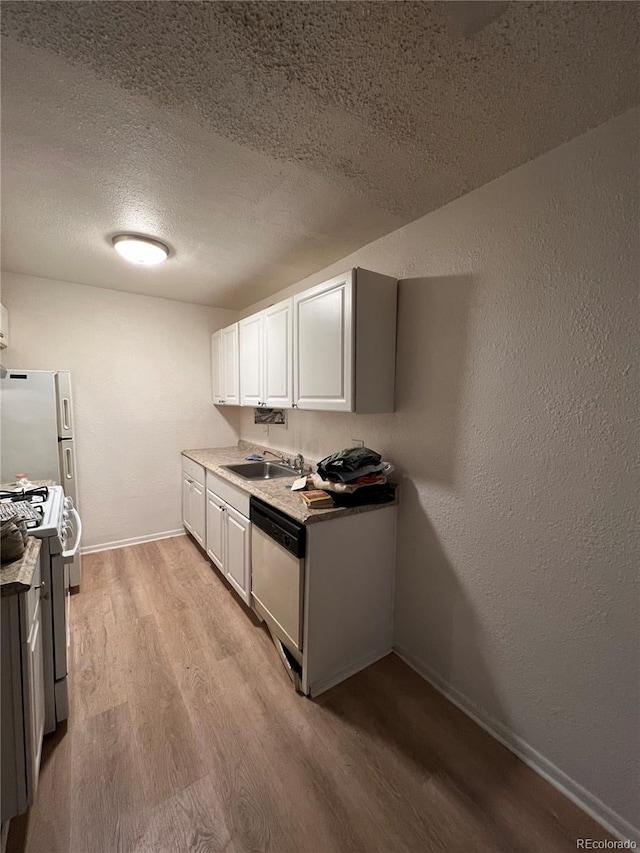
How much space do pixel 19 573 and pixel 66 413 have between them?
6.01 ft

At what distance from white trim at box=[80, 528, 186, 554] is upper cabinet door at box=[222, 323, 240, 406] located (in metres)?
1.49

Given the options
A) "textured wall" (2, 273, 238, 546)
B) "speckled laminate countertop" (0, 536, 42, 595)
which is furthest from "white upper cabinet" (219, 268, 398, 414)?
"speckled laminate countertop" (0, 536, 42, 595)

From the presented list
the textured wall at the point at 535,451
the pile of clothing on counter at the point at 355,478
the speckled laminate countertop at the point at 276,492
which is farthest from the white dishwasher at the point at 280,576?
the textured wall at the point at 535,451

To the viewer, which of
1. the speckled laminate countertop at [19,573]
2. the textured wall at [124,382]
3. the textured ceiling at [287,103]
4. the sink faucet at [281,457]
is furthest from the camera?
the sink faucet at [281,457]

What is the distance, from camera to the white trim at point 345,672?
172 centimetres

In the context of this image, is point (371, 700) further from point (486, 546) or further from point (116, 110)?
point (116, 110)

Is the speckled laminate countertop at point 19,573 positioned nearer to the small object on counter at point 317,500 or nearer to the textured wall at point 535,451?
the small object on counter at point 317,500

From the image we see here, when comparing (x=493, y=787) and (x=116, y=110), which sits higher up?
(x=116, y=110)

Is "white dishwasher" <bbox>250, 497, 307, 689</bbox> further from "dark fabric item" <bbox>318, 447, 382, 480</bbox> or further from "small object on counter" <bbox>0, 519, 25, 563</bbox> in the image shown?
"small object on counter" <bbox>0, 519, 25, 563</bbox>

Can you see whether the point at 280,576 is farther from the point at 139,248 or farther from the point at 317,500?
the point at 139,248

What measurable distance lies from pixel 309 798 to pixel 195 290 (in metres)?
3.36

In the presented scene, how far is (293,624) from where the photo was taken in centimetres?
176

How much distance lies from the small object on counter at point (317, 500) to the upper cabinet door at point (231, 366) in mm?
1576

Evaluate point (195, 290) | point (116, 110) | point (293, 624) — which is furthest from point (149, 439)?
point (116, 110)
